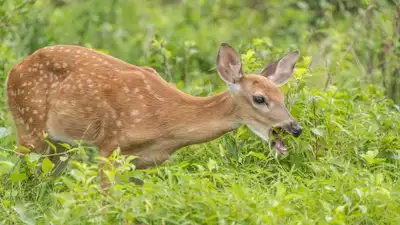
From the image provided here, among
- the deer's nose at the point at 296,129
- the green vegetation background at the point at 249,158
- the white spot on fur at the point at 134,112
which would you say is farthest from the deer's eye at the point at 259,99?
the white spot on fur at the point at 134,112

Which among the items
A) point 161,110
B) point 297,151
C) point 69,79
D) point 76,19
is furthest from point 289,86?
point 76,19

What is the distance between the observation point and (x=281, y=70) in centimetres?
A: 682

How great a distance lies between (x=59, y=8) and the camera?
11.8m

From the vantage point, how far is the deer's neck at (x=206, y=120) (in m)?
6.44

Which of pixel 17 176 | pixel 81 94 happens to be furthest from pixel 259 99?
pixel 17 176

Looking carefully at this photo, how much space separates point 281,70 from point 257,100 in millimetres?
516

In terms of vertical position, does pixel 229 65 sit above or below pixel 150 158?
above

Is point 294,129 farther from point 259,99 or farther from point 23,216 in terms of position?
point 23,216

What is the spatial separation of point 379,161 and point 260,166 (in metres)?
0.83

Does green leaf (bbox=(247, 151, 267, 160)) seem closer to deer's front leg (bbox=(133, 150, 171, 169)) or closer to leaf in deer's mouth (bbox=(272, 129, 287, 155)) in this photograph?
leaf in deer's mouth (bbox=(272, 129, 287, 155))

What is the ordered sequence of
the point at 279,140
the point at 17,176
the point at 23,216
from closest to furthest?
the point at 23,216, the point at 17,176, the point at 279,140

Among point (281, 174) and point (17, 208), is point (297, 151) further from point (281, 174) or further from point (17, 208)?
point (17, 208)

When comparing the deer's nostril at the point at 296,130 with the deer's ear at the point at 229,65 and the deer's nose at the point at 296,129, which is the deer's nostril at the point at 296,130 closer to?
the deer's nose at the point at 296,129

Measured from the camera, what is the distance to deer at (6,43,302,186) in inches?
254
